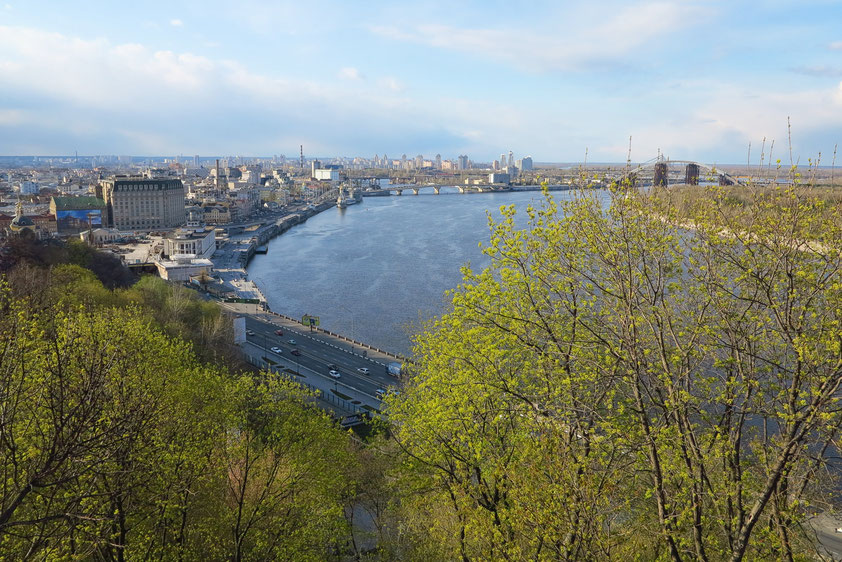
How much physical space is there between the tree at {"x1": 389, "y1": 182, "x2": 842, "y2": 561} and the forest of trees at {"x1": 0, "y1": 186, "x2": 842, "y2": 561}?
0.01 meters

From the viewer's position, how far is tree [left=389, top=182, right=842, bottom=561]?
204 centimetres

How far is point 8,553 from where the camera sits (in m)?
2.26

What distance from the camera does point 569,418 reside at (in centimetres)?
256

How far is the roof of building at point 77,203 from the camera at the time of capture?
29.6 meters

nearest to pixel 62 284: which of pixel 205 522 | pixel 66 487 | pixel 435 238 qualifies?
pixel 205 522

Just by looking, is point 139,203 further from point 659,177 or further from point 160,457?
point 160,457

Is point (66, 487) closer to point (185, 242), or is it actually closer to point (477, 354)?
point (477, 354)

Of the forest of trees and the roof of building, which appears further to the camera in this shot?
the roof of building

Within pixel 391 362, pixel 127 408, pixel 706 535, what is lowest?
pixel 391 362

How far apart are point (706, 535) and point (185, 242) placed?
2153 centimetres

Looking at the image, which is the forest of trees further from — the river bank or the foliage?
the river bank

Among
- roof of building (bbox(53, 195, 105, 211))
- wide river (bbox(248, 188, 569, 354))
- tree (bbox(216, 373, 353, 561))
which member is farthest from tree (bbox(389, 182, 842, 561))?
roof of building (bbox(53, 195, 105, 211))

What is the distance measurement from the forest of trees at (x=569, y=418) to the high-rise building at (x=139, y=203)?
3115 centimetres

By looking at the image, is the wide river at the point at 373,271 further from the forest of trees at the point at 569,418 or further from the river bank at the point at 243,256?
the forest of trees at the point at 569,418
